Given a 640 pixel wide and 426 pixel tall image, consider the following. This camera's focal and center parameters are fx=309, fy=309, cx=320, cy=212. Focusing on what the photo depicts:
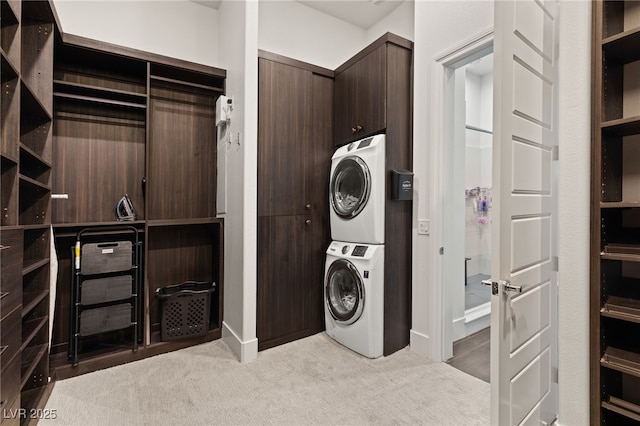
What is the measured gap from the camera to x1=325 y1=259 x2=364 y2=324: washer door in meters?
2.50

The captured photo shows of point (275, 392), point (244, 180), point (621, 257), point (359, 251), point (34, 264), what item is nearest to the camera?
point (621, 257)

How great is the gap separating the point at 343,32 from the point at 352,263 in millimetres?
2839

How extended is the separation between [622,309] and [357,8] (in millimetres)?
3561

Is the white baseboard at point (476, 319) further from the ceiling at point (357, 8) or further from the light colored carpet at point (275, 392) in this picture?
the ceiling at point (357, 8)

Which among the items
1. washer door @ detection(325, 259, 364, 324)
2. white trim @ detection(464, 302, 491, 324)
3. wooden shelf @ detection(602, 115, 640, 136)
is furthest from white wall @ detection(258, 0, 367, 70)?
white trim @ detection(464, 302, 491, 324)

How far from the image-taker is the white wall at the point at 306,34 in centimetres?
326

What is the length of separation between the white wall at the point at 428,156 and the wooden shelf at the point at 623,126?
3.81ft

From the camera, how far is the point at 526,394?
1.50 meters

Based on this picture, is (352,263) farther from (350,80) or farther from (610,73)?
(610,73)

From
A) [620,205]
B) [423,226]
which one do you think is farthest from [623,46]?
[423,226]

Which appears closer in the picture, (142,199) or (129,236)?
(129,236)

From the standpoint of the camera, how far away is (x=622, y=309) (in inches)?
48.8

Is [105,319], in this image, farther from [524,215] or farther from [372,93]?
[524,215]

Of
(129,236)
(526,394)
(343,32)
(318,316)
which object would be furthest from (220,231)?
(343,32)
